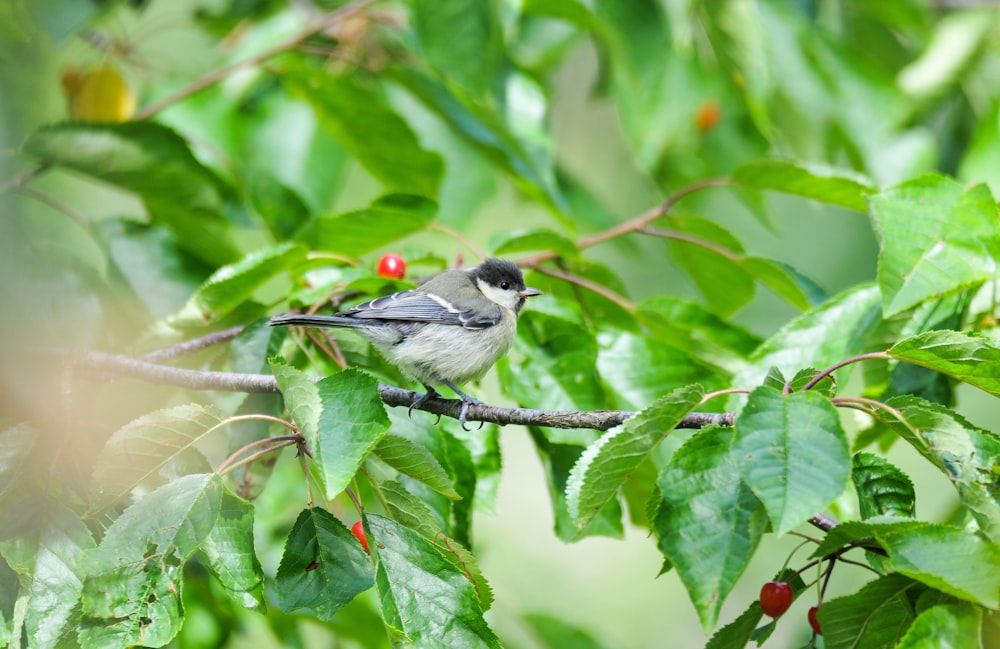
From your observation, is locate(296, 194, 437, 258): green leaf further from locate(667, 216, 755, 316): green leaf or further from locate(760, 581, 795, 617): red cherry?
locate(760, 581, 795, 617): red cherry

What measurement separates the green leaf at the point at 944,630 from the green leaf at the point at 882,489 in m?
0.24

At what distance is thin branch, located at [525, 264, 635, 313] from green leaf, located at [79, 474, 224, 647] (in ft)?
4.09

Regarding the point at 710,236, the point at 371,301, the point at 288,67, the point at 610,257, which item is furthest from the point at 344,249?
the point at 610,257

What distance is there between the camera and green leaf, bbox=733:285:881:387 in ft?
7.40

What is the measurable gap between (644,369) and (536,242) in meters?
0.47

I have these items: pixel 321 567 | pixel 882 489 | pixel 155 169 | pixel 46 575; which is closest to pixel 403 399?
pixel 321 567

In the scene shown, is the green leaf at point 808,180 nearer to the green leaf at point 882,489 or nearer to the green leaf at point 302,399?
the green leaf at point 882,489

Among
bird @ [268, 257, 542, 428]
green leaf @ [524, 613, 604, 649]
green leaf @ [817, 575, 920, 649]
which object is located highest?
green leaf @ [817, 575, 920, 649]

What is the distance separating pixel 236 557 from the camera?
1.67 metres

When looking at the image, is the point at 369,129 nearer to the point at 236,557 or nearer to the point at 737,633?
the point at 236,557

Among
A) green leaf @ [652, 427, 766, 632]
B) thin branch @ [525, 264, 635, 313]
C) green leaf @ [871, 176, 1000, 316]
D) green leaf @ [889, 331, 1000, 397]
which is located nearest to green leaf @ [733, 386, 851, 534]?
green leaf @ [652, 427, 766, 632]

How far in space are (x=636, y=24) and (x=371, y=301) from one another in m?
1.38

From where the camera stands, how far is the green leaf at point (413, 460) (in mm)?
1735

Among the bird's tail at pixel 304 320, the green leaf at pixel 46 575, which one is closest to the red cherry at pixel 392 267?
the bird's tail at pixel 304 320
